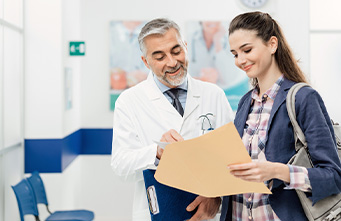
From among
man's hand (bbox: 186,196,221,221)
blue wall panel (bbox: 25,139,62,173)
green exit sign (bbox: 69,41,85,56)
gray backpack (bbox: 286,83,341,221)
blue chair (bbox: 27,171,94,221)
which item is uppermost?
green exit sign (bbox: 69,41,85,56)

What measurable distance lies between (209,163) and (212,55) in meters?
3.69

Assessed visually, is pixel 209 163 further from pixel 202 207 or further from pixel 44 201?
pixel 44 201

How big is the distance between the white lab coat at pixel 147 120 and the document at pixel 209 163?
42 cm

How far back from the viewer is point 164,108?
69.9 inches

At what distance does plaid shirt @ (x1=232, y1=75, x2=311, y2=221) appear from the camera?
4.36ft

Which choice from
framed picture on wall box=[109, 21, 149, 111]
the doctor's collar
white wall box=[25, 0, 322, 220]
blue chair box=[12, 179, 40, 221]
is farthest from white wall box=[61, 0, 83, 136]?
the doctor's collar

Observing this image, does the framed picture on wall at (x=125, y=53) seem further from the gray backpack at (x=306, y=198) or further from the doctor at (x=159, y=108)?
the gray backpack at (x=306, y=198)

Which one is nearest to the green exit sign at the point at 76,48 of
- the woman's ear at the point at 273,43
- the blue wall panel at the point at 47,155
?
the blue wall panel at the point at 47,155

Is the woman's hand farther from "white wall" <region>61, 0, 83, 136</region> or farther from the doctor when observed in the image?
"white wall" <region>61, 0, 83, 136</region>

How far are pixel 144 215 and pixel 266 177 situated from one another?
0.75 meters

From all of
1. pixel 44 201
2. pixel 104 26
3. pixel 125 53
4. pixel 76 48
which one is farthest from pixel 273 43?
pixel 104 26

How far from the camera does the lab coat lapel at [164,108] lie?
69.1 inches

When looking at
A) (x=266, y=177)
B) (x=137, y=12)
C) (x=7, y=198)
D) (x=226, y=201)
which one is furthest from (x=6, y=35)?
(x=266, y=177)

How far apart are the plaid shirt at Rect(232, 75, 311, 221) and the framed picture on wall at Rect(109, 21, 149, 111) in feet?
11.1
